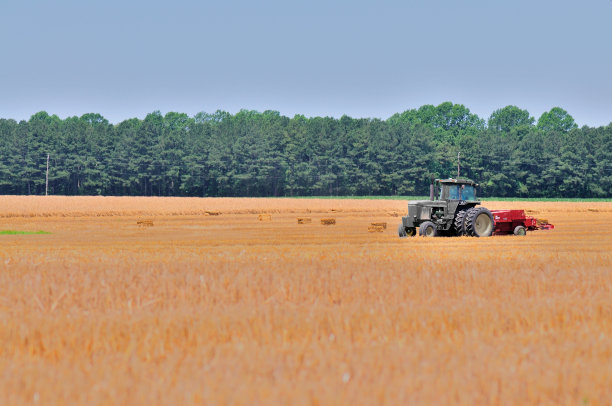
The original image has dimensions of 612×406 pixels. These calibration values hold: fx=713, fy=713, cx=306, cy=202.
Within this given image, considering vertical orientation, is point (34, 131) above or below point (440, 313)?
above

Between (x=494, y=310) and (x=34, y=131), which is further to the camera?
(x=34, y=131)

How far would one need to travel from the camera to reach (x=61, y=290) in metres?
11.0

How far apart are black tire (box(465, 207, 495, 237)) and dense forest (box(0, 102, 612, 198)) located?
10068cm

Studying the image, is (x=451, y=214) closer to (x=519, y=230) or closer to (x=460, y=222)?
(x=460, y=222)

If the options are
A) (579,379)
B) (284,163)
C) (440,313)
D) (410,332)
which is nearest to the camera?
(579,379)

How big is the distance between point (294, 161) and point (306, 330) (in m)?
127

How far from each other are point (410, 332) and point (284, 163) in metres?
124

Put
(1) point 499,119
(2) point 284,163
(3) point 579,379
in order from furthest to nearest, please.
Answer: (1) point 499,119 → (2) point 284,163 → (3) point 579,379

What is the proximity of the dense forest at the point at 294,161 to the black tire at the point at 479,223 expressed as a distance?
101m

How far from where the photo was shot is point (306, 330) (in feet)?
27.7

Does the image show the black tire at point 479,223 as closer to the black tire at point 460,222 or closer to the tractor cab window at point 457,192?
the black tire at point 460,222

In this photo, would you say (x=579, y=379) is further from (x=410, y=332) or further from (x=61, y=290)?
(x=61, y=290)

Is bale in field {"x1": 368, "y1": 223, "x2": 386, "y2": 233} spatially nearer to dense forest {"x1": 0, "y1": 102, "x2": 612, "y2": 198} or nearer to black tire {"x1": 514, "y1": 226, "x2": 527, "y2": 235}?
black tire {"x1": 514, "y1": 226, "x2": 527, "y2": 235}

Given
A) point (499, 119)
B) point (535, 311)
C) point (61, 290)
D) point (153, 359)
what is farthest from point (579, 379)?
point (499, 119)
